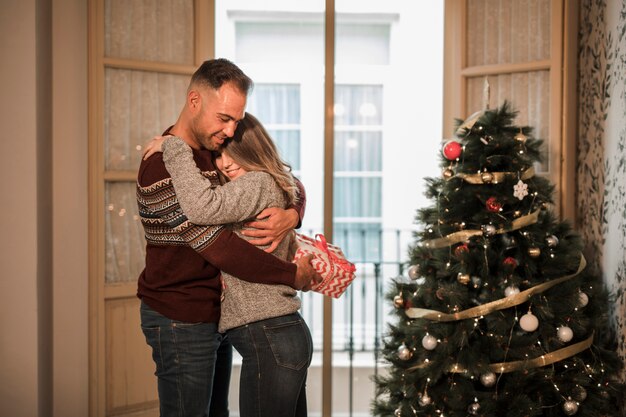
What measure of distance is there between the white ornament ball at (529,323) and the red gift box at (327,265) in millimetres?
796

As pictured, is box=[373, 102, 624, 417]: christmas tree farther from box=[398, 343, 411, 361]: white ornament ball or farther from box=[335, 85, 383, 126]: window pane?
box=[335, 85, 383, 126]: window pane

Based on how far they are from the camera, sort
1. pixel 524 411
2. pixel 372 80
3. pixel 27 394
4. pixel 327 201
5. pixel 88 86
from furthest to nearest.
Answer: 1. pixel 372 80
2. pixel 327 201
3. pixel 88 86
4. pixel 27 394
5. pixel 524 411

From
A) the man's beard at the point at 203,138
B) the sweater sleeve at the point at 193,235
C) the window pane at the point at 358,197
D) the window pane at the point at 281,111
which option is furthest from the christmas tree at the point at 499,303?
the window pane at the point at 281,111

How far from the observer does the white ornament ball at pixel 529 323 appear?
227 cm

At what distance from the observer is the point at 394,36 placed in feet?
12.9

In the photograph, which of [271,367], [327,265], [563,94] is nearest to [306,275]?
[327,265]

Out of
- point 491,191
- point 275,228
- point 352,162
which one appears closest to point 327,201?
point 352,162

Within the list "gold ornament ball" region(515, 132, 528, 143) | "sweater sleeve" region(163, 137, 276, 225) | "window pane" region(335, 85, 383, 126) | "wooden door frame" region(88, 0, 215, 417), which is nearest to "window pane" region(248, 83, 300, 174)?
"window pane" region(335, 85, 383, 126)

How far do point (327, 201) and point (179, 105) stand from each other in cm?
86

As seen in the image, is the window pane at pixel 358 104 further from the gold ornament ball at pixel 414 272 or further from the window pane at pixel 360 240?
the gold ornament ball at pixel 414 272

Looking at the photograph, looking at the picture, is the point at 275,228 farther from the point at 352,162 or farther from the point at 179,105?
the point at 352,162

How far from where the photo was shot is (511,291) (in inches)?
90.6

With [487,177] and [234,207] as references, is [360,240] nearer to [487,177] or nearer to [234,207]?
[487,177]

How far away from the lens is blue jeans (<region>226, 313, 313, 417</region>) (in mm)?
1638
